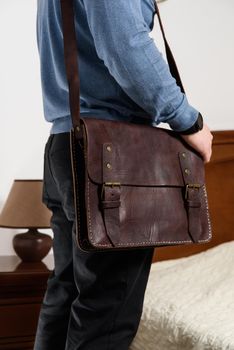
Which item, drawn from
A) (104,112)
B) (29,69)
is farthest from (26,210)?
(104,112)

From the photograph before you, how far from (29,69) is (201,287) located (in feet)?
3.05

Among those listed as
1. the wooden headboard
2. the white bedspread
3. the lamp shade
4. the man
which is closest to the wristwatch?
the man

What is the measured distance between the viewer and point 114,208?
3.21 ft

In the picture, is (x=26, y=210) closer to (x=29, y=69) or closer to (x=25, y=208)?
(x=25, y=208)

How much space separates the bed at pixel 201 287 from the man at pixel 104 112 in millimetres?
192

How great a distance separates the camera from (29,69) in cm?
196

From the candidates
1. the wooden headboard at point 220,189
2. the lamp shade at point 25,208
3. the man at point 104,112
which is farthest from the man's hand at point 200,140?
the wooden headboard at point 220,189

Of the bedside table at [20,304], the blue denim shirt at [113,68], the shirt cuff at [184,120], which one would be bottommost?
the bedside table at [20,304]

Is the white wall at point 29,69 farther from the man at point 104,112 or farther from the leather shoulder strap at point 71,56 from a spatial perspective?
the leather shoulder strap at point 71,56

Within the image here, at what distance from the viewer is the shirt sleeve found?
0.95 metres

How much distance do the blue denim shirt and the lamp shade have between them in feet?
2.05

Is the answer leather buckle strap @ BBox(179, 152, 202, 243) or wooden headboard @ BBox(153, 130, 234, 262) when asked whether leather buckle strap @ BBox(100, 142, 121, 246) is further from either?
wooden headboard @ BBox(153, 130, 234, 262)

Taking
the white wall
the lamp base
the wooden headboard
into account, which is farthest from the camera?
the wooden headboard

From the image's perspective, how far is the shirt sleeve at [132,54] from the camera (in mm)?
952
